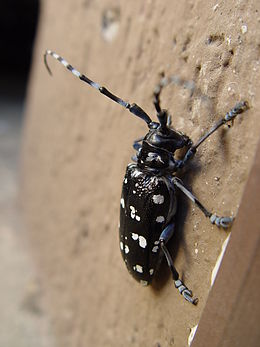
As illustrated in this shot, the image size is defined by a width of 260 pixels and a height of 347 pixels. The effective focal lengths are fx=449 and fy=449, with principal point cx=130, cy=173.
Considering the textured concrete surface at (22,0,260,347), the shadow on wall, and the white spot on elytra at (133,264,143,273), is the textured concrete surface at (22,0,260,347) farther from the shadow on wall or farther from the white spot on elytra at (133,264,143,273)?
the shadow on wall

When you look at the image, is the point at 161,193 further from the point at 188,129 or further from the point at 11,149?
the point at 11,149

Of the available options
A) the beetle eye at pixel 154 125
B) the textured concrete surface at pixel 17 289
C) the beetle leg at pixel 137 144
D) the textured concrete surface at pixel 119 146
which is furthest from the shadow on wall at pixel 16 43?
the beetle eye at pixel 154 125

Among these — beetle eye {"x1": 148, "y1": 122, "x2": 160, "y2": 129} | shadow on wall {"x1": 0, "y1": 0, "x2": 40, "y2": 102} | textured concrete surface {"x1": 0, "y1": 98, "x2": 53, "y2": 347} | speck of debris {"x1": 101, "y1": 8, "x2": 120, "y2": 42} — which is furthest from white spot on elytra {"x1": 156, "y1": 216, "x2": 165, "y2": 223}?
shadow on wall {"x1": 0, "y1": 0, "x2": 40, "y2": 102}

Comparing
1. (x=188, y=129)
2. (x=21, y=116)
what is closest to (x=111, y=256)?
(x=188, y=129)

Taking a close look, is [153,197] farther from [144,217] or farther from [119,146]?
[119,146]

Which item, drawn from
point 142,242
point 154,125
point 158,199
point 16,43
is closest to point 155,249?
point 142,242

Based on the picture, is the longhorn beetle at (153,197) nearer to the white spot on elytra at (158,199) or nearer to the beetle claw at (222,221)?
the white spot on elytra at (158,199)
